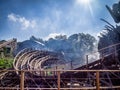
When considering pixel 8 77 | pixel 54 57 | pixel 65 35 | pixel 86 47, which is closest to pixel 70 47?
pixel 86 47

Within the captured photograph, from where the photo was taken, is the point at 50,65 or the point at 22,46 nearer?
the point at 50,65

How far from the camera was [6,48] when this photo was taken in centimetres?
3850

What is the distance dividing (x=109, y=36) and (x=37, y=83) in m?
13.9

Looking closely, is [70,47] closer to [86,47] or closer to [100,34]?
[86,47]

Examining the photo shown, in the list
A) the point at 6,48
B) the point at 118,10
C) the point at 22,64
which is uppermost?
the point at 118,10

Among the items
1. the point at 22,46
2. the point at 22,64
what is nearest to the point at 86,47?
the point at 22,46

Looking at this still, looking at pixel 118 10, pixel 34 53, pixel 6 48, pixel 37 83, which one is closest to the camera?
pixel 37 83

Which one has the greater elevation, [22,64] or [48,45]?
[48,45]

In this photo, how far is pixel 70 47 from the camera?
65750mm

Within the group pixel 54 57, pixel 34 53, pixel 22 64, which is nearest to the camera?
pixel 22 64

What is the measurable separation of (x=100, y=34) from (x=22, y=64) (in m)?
14.5

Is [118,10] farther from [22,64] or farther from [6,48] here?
[6,48]

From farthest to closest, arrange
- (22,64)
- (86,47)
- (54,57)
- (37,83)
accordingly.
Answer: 1. (86,47)
2. (54,57)
3. (22,64)
4. (37,83)

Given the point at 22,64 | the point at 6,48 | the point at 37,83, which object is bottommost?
the point at 37,83
